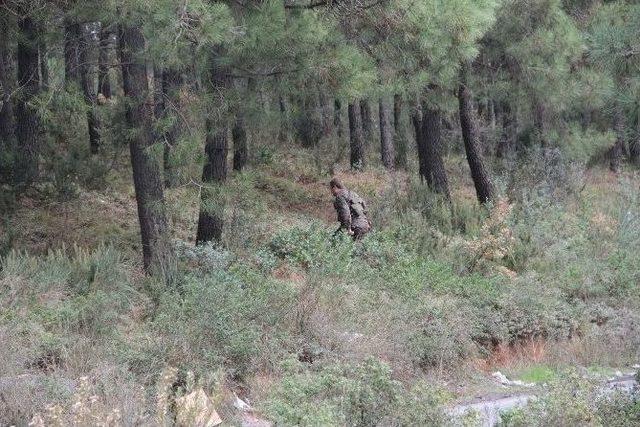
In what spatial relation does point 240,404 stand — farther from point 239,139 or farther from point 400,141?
point 400,141

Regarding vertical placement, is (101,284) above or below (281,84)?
A: below

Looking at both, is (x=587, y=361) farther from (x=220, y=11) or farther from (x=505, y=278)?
(x=220, y=11)

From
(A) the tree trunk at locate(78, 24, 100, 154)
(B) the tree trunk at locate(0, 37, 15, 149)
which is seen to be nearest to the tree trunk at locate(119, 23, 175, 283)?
(A) the tree trunk at locate(78, 24, 100, 154)

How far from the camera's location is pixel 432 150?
61.2 ft

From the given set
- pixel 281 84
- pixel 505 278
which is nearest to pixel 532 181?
pixel 505 278

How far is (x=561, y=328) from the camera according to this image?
39.6 ft

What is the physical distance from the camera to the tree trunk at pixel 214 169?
1127 cm

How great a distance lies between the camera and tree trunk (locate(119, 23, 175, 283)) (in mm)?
11422

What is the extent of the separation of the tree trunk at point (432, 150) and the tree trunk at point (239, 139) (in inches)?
157

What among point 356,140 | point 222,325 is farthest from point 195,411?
point 356,140

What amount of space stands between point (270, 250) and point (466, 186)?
10.1m

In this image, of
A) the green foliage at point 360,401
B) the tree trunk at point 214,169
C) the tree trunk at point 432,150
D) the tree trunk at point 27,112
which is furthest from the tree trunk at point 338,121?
the green foliage at point 360,401

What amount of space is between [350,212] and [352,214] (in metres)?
0.10

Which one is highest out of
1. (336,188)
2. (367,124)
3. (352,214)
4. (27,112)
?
(27,112)
